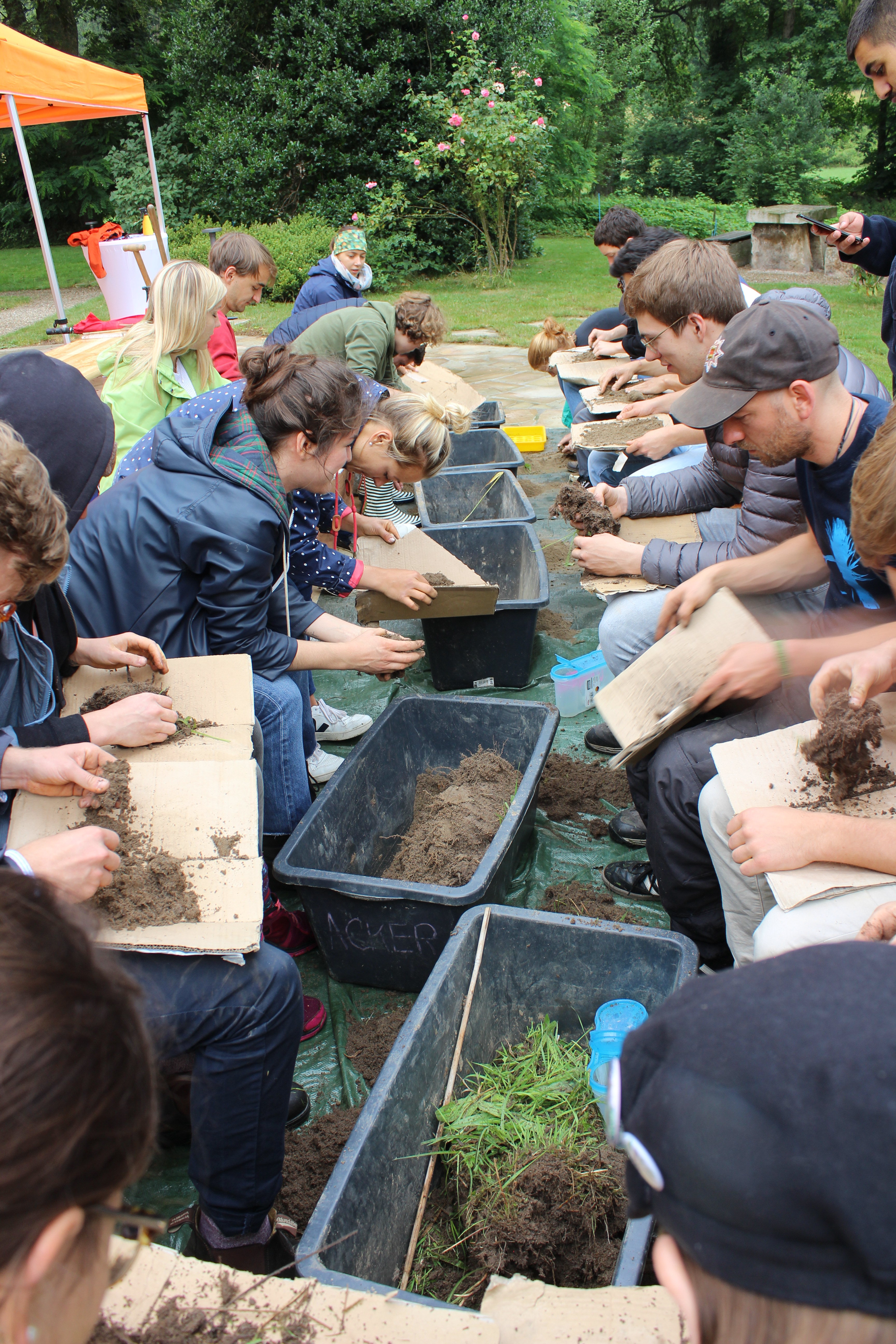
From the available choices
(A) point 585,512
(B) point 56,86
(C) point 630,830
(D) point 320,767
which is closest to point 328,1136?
(C) point 630,830

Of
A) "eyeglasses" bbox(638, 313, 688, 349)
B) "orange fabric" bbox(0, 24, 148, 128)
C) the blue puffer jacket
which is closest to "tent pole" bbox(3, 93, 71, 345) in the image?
"orange fabric" bbox(0, 24, 148, 128)

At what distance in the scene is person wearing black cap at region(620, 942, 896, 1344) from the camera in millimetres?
561

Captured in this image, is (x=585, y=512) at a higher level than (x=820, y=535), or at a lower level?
lower

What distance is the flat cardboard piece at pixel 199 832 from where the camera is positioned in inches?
57.6

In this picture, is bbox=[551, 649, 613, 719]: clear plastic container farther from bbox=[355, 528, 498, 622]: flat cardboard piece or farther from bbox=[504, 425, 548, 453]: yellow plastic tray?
bbox=[504, 425, 548, 453]: yellow plastic tray

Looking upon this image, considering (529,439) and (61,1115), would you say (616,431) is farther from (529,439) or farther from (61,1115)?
(61,1115)

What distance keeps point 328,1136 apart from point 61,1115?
1.43m

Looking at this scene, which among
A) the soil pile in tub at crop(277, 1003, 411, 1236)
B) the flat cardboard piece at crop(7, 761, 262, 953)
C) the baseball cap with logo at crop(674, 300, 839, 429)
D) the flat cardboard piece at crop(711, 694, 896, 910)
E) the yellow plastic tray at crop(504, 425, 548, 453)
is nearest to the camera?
the flat cardboard piece at crop(7, 761, 262, 953)

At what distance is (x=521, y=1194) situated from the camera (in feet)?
5.15

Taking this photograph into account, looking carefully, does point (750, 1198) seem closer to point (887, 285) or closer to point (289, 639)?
point (289, 639)

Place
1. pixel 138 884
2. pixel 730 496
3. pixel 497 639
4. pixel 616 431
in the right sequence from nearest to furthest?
pixel 138 884 < pixel 730 496 < pixel 497 639 < pixel 616 431

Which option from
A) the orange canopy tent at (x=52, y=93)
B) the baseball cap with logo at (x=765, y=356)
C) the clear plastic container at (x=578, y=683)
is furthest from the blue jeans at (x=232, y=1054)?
the orange canopy tent at (x=52, y=93)

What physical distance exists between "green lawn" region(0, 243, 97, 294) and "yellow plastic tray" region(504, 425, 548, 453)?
1092 centimetres

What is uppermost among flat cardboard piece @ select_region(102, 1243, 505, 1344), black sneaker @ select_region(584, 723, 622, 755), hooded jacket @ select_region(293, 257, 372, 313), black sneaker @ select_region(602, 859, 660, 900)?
hooded jacket @ select_region(293, 257, 372, 313)
